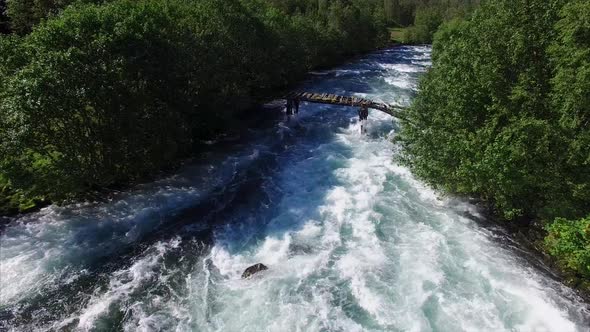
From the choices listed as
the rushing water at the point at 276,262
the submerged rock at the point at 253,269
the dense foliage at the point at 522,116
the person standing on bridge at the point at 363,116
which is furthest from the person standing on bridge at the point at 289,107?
the submerged rock at the point at 253,269

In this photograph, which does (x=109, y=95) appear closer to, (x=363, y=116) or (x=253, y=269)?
(x=253, y=269)

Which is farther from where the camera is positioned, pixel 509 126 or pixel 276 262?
pixel 509 126

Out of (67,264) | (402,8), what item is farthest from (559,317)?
(402,8)

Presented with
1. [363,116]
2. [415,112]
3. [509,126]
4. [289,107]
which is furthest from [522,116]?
[289,107]

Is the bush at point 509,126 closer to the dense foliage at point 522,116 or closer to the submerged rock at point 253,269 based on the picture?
the dense foliage at point 522,116

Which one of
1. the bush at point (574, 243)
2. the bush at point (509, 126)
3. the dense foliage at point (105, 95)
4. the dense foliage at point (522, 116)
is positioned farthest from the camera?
the dense foliage at point (105, 95)

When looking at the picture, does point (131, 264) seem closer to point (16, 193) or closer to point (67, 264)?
point (67, 264)

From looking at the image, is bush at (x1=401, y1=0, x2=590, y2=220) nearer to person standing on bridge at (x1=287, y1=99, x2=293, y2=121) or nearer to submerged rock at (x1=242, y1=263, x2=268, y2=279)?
submerged rock at (x1=242, y1=263, x2=268, y2=279)
